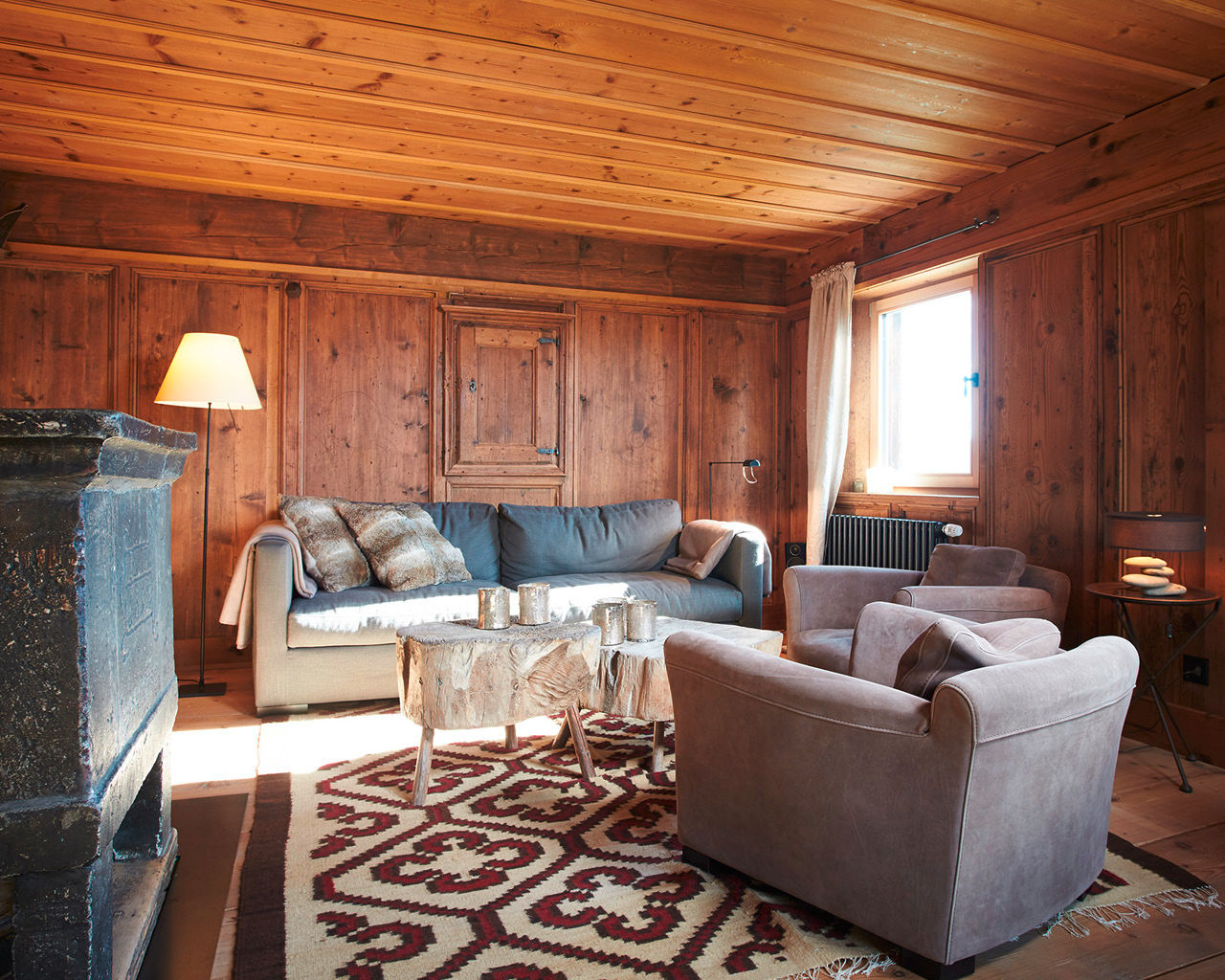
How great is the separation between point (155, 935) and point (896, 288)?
444 cm

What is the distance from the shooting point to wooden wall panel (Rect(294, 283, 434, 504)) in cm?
439

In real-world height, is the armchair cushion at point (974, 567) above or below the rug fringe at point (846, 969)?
above

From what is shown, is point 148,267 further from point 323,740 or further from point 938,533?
point 938,533

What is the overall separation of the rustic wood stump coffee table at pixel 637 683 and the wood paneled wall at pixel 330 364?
2.38m

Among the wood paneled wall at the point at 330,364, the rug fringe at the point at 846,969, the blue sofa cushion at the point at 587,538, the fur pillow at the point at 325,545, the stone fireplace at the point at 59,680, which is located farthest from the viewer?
the blue sofa cushion at the point at 587,538

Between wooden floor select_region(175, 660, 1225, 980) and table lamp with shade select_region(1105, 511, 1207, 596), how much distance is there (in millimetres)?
636

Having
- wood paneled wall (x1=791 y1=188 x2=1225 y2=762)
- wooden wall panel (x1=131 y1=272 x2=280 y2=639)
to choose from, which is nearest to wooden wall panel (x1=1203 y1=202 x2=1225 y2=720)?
wood paneled wall (x1=791 y1=188 x2=1225 y2=762)

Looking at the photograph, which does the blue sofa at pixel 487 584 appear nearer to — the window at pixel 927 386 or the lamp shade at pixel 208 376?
the lamp shade at pixel 208 376

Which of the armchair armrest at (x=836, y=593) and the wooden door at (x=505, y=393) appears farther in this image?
the wooden door at (x=505, y=393)

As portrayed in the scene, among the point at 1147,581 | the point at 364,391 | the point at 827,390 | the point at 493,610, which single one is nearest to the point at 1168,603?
the point at 1147,581

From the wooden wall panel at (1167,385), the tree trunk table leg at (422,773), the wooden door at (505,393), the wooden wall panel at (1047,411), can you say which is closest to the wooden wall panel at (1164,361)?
the wooden wall panel at (1167,385)

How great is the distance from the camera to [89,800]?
1134 millimetres

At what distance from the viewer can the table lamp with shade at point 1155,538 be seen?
258 centimetres

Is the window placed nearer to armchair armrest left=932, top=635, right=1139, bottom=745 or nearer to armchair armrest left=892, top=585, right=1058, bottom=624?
armchair armrest left=892, top=585, right=1058, bottom=624
